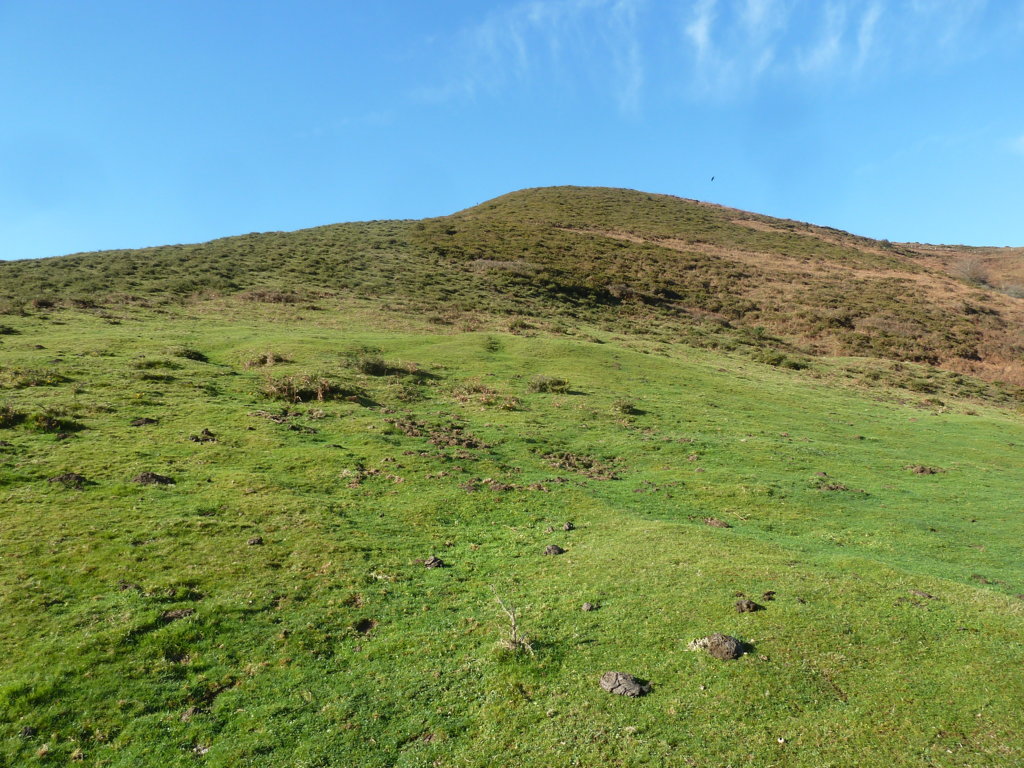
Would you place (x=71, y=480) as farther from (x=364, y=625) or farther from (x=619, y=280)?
(x=619, y=280)

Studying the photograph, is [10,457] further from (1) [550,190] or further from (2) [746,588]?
(1) [550,190]

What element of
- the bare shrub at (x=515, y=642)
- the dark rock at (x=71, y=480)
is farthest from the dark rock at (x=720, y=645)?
the dark rock at (x=71, y=480)

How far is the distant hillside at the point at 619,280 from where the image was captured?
167ft

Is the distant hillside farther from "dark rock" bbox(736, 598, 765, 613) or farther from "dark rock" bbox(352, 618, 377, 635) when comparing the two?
"dark rock" bbox(736, 598, 765, 613)

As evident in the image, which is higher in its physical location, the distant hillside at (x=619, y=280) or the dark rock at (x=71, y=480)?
the distant hillside at (x=619, y=280)

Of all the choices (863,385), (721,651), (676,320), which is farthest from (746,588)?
(676,320)

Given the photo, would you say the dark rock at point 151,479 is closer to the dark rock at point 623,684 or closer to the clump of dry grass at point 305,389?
the clump of dry grass at point 305,389

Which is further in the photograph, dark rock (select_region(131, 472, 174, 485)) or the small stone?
dark rock (select_region(131, 472, 174, 485))

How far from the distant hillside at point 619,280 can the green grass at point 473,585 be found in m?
27.4

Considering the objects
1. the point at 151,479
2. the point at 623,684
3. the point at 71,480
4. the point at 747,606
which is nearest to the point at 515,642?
the point at 623,684

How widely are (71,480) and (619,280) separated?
5882cm

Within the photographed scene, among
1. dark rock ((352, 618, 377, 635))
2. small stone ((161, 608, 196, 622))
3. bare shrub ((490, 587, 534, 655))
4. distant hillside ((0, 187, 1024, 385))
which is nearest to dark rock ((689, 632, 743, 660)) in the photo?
bare shrub ((490, 587, 534, 655))

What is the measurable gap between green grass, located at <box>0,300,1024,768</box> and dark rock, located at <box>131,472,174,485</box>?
21 centimetres

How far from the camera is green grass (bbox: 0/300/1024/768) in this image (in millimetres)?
7301
